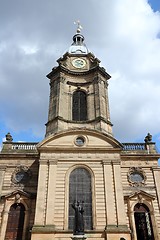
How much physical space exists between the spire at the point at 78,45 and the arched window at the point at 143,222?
2120 cm

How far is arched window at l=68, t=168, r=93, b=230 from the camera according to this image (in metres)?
17.8

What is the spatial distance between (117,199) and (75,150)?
522 centimetres

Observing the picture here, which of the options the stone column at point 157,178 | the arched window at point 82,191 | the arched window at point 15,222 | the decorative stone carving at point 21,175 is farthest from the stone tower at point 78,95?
the arched window at point 15,222

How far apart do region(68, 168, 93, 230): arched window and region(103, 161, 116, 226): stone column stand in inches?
51.6

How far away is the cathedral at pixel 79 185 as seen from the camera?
57.3 ft

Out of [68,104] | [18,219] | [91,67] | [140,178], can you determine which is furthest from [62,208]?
[91,67]

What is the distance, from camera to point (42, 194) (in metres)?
18.3

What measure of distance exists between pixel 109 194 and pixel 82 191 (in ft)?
7.02

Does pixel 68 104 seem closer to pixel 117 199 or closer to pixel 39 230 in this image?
pixel 117 199

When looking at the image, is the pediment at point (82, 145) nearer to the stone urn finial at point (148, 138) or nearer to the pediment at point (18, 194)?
the pediment at point (18, 194)

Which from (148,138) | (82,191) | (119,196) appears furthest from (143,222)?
(148,138)

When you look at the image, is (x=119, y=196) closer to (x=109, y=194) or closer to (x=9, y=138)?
(x=109, y=194)

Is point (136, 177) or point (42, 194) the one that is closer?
point (42, 194)

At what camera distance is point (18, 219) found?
18938 millimetres
